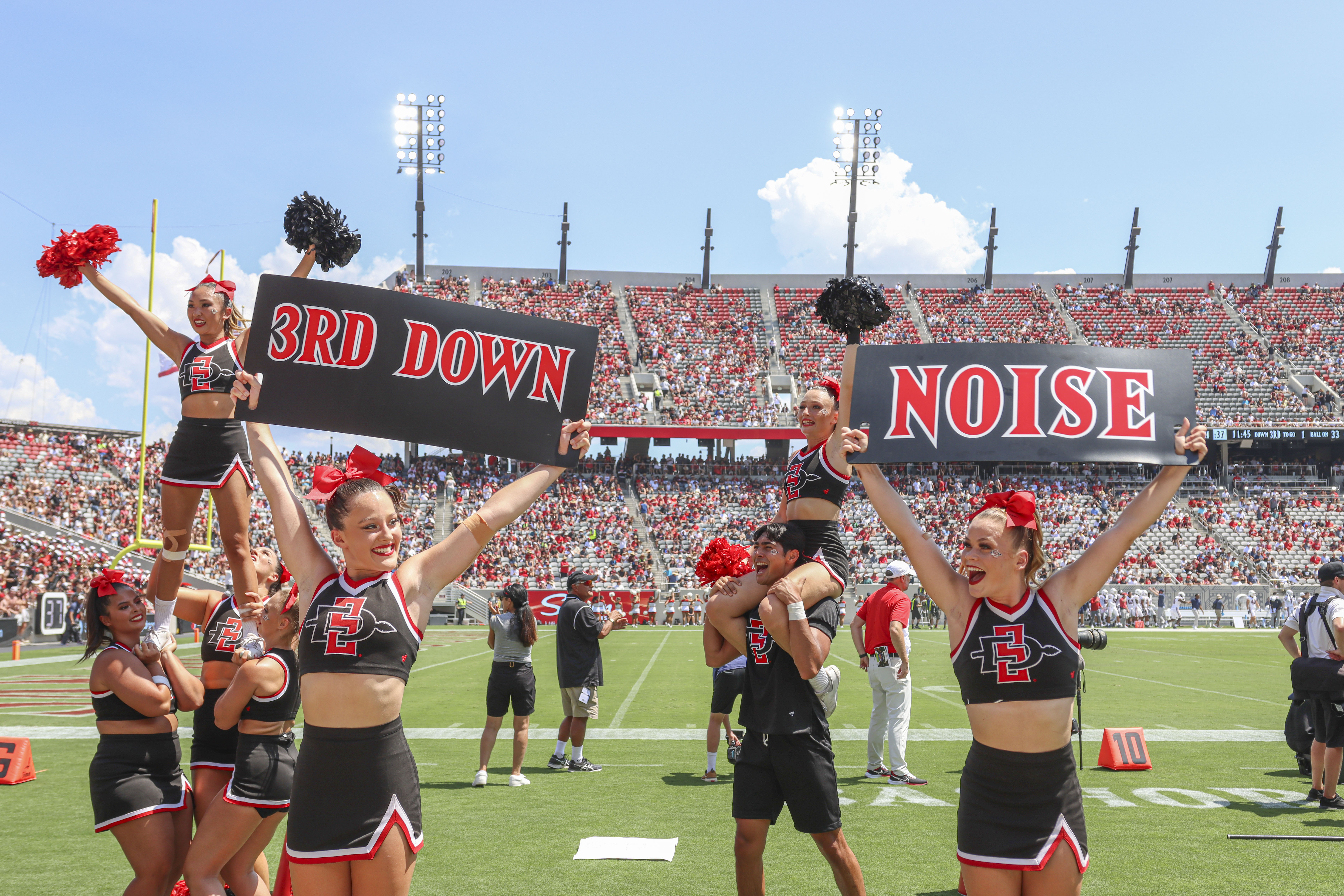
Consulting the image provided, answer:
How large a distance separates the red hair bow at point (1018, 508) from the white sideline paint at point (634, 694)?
8.22m

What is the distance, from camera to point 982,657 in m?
3.32

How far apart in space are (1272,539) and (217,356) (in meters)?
46.5

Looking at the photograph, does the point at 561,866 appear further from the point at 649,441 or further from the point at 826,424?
the point at 649,441

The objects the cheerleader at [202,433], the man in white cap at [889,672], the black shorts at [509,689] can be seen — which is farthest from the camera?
the black shorts at [509,689]

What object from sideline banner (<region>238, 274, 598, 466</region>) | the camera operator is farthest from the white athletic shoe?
the camera operator

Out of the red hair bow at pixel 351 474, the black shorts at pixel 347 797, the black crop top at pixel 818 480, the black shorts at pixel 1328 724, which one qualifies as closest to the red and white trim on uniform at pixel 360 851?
the black shorts at pixel 347 797

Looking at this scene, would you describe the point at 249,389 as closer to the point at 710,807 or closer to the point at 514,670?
the point at 710,807

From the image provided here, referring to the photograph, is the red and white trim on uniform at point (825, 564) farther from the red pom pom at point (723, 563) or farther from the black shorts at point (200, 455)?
the black shorts at point (200, 455)

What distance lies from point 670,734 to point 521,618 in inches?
141

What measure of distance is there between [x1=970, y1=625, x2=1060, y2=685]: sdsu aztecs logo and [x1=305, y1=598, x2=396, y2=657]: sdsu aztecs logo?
2.02 m

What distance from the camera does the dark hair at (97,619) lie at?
14.3 feet

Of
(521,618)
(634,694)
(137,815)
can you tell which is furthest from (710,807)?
(634,694)

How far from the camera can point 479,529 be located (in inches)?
135

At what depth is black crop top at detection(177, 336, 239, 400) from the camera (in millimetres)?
5027
